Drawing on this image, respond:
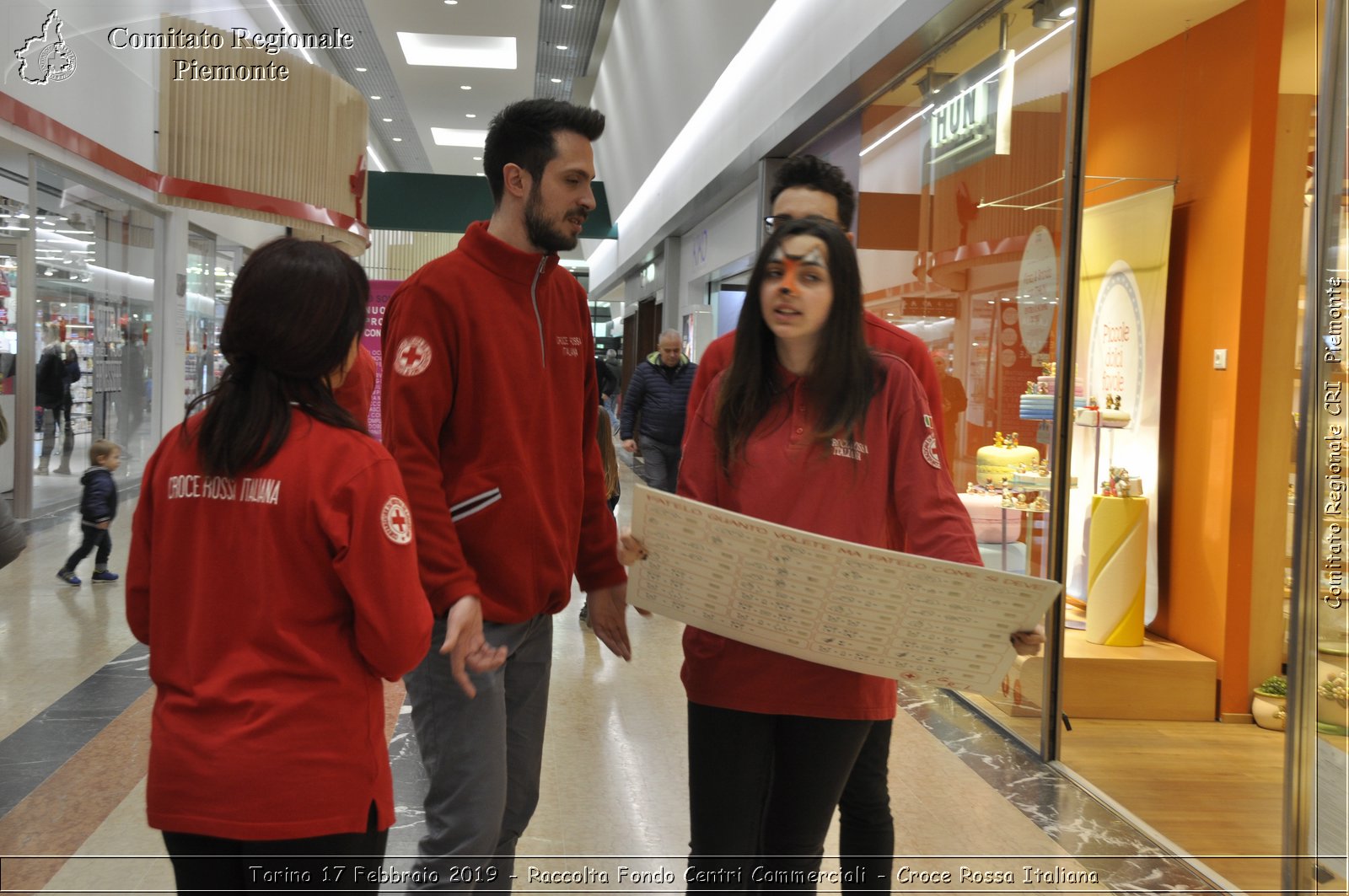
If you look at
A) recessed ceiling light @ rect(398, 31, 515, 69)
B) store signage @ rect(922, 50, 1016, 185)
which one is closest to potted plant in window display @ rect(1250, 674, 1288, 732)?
store signage @ rect(922, 50, 1016, 185)

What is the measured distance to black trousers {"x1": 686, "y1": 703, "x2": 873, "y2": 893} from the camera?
1824mm

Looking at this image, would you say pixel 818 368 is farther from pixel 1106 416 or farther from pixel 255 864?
pixel 1106 416

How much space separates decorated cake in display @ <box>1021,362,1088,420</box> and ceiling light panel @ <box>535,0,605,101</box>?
11.0m

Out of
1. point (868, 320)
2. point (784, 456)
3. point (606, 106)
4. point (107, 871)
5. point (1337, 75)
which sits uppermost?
point (606, 106)

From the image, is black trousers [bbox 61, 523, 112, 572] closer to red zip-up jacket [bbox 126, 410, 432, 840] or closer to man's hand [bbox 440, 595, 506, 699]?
man's hand [bbox 440, 595, 506, 699]

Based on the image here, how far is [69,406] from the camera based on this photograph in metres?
9.78

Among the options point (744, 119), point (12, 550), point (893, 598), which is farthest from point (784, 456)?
point (744, 119)

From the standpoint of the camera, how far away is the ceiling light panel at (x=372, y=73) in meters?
14.1

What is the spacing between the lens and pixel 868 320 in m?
2.35

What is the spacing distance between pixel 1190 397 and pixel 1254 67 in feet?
5.22

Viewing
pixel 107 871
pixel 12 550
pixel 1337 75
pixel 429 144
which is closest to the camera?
pixel 12 550

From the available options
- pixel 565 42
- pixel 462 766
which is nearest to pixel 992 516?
pixel 462 766

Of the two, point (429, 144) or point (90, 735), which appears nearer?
point (90, 735)

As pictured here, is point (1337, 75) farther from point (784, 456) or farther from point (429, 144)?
point (429, 144)
